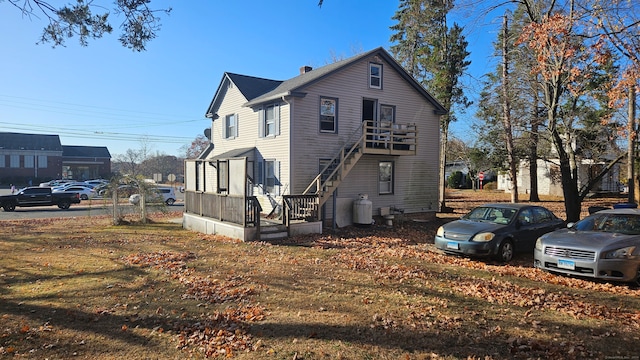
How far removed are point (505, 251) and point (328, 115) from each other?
1005 centimetres

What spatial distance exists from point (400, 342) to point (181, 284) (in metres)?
4.87

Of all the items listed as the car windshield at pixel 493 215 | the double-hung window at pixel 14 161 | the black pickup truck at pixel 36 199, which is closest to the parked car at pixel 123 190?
the black pickup truck at pixel 36 199

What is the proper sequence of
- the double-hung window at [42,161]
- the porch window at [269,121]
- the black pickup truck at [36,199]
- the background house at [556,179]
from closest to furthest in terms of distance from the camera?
the porch window at [269,121], the black pickup truck at [36,199], the background house at [556,179], the double-hung window at [42,161]

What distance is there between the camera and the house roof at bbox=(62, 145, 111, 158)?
67.8 m

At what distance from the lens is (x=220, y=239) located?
13828mm

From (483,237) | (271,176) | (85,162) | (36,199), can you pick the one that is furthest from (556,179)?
(85,162)

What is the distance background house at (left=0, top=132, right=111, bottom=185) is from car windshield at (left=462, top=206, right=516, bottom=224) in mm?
66993

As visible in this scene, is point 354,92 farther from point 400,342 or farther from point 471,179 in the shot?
point 471,179

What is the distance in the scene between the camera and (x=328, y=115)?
17906 millimetres

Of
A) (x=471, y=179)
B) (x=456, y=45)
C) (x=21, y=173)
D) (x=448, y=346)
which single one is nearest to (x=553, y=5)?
(x=456, y=45)

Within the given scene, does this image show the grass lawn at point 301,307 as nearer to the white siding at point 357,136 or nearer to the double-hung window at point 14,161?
the white siding at point 357,136

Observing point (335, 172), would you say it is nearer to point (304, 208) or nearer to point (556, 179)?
point (304, 208)

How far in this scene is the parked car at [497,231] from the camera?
10031mm

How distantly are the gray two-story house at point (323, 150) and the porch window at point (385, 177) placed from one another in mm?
49
